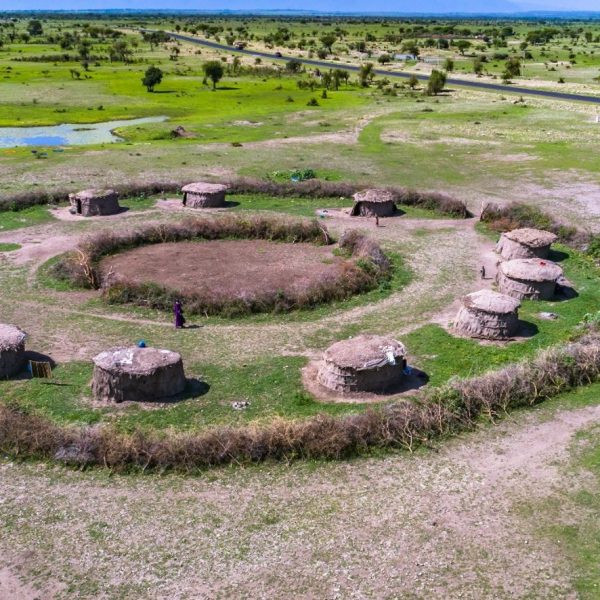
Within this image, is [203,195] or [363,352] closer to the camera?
[363,352]

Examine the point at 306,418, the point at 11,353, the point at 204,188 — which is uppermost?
the point at 204,188

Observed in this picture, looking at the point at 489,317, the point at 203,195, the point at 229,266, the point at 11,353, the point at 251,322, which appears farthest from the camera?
the point at 203,195

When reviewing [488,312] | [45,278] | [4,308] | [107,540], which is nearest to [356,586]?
[107,540]

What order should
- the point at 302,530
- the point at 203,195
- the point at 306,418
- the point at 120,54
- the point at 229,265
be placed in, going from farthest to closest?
the point at 120,54
the point at 203,195
the point at 229,265
the point at 306,418
the point at 302,530

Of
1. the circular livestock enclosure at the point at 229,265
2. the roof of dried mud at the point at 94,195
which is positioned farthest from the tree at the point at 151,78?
the circular livestock enclosure at the point at 229,265

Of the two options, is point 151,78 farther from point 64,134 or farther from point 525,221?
point 525,221

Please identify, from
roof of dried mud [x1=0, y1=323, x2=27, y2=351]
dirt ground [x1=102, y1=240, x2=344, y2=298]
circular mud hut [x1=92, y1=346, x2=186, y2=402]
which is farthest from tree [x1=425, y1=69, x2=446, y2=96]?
circular mud hut [x1=92, y1=346, x2=186, y2=402]

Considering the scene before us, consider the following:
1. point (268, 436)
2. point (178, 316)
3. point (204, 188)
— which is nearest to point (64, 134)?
point (204, 188)

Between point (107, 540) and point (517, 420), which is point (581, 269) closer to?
point (517, 420)

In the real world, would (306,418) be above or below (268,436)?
below

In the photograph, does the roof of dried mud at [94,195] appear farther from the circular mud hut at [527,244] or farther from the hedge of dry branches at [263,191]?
the circular mud hut at [527,244]
